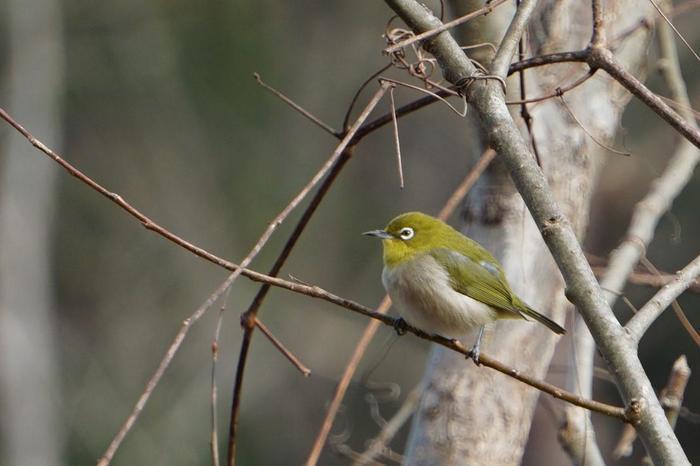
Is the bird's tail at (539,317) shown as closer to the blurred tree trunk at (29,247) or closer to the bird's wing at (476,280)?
the bird's wing at (476,280)

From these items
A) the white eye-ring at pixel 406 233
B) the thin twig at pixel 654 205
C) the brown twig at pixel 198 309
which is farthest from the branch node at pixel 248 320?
the thin twig at pixel 654 205

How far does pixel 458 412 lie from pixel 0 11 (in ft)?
40.1

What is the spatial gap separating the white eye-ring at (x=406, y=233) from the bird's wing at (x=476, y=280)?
14 cm

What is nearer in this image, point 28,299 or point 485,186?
point 485,186

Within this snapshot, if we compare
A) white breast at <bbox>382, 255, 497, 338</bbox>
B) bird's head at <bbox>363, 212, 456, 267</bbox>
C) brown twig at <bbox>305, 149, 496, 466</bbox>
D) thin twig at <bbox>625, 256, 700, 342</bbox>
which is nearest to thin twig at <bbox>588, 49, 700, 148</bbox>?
thin twig at <bbox>625, 256, 700, 342</bbox>

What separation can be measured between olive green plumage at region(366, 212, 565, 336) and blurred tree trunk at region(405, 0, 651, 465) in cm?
7

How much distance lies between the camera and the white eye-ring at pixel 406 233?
358cm

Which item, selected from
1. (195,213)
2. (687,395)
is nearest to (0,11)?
(195,213)

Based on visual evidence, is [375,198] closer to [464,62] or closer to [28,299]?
[28,299]

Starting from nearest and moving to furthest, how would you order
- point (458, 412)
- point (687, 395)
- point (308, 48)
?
point (458, 412) < point (687, 395) < point (308, 48)

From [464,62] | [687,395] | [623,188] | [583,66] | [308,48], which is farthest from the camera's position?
[308,48]

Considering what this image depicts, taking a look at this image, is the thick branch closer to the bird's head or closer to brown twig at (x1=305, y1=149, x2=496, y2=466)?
brown twig at (x1=305, y1=149, x2=496, y2=466)

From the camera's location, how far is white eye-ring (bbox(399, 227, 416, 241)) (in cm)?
358

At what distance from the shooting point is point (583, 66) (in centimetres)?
355
